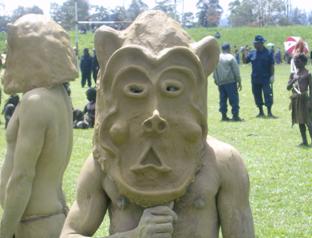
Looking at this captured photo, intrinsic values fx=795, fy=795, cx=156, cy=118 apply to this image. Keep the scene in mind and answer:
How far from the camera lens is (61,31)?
14.0 ft

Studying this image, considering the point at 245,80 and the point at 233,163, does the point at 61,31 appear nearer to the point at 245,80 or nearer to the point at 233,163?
the point at 233,163

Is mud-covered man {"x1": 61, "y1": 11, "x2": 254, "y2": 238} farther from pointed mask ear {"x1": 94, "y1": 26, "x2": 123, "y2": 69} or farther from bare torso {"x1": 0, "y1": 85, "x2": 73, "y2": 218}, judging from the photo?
bare torso {"x1": 0, "y1": 85, "x2": 73, "y2": 218}

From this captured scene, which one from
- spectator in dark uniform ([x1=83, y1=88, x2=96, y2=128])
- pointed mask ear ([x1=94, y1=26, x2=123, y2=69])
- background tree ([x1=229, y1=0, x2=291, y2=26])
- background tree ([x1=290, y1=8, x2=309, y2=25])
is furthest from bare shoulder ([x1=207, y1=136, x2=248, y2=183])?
background tree ([x1=290, y1=8, x2=309, y2=25])

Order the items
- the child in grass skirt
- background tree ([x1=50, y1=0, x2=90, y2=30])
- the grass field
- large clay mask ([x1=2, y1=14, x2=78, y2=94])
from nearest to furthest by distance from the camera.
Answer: large clay mask ([x1=2, y1=14, x2=78, y2=94]) < the grass field < the child in grass skirt < background tree ([x1=50, y1=0, x2=90, y2=30])

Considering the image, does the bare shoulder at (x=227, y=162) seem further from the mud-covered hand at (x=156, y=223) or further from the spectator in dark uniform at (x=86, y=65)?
the spectator in dark uniform at (x=86, y=65)

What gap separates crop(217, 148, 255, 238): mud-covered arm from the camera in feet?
8.68

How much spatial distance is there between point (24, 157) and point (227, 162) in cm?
160

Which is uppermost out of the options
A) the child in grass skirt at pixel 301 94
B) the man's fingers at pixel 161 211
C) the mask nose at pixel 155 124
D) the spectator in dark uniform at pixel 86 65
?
the mask nose at pixel 155 124

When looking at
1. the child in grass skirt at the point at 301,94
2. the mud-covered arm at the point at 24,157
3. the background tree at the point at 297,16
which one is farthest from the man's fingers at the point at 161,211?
the background tree at the point at 297,16

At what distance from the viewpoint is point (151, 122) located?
2475 mm

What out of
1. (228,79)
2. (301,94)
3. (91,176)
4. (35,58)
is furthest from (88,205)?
(228,79)

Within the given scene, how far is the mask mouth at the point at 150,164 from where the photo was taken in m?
2.50

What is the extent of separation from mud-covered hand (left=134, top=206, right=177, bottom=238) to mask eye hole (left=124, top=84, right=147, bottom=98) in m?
0.36

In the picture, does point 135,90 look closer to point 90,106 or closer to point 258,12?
point 90,106
